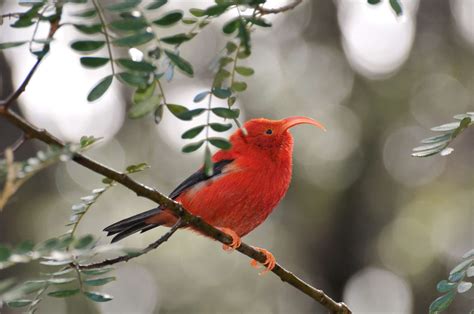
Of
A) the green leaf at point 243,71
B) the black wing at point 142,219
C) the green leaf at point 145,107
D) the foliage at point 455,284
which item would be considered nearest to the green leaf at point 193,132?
the green leaf at point 145,107

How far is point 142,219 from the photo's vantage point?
15.1ft

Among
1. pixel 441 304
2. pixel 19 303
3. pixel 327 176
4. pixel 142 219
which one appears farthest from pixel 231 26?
pixel 327 176

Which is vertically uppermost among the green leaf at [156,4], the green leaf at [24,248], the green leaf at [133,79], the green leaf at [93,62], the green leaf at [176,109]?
the green leaf at [156,4]

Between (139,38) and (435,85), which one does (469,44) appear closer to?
(435,85)

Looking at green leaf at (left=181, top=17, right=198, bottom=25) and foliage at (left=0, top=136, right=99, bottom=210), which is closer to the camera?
foliage at (left=0, top=136, right=99, bottom=210)

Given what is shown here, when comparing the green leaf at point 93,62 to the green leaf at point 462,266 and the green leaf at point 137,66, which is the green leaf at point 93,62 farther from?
the green leaf at point 462,266

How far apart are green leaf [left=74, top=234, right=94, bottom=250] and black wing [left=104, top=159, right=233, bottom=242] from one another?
209cm

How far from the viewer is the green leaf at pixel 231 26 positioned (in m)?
2.56

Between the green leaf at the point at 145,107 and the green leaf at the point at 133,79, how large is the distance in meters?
0.09

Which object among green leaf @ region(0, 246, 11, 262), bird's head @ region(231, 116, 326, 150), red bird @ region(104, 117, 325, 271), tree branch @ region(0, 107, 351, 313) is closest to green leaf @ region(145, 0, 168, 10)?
tree branch @ region(0, 107, 351, 313)

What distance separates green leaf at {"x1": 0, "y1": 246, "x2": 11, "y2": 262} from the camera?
209 centimetres

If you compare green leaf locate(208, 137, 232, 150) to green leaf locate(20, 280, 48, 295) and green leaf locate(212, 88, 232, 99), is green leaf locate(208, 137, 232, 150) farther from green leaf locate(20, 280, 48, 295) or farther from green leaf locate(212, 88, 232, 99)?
green leaf locate(20, 280, 48, 295)

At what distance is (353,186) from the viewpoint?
13.2 m

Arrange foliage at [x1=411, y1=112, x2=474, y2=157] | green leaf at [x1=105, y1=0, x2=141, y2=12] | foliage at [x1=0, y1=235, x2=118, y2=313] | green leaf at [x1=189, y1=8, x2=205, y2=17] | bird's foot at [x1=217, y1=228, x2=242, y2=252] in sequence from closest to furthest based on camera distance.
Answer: foliage at [x1=0, y1=235, x2=118, y2=313] < green leaf at [x1=105, y1=0, x2=141, y2=12] < foliage at [x1=411, y1=112, x2=474, y2=157] < green leaf at [x1=189, y1=8, x2=205, y2=17] < bird's foot at [x1=217, y1=228, x2=242, y2=252]
